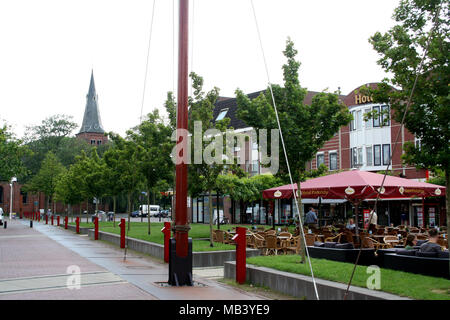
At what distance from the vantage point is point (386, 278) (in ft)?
28.3

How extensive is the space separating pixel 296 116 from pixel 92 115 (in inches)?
4266

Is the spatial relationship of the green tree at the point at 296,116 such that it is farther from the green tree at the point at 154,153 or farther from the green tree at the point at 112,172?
the green tree at the point at 112,172

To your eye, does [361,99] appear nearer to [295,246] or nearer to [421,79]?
[295,246]


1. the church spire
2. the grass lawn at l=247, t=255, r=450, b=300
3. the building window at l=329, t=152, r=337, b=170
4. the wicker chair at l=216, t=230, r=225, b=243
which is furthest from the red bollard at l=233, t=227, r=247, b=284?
the church spire

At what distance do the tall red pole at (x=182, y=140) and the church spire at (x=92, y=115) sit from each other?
345ft

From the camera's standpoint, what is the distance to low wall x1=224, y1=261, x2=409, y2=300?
7.51 meters

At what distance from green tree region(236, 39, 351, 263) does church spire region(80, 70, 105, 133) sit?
104252mm

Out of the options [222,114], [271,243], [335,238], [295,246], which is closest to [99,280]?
[271,243]

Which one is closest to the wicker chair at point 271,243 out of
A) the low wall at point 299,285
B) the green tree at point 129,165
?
the low wall at point 299,285

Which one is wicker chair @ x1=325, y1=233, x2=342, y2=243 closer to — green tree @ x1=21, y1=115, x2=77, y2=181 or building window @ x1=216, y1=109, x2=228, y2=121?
building window @ x1=216, y1=109, x2=228, y2=121

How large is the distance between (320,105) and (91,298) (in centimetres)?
694
